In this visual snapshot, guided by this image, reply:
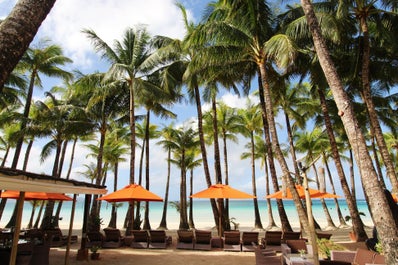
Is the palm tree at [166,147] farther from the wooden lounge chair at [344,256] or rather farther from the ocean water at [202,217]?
the wooden lounge chair at [344,256]

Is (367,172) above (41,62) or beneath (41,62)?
beneath

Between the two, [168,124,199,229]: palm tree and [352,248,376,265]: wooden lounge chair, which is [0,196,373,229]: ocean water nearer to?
[168,124,199,229]: palm tree

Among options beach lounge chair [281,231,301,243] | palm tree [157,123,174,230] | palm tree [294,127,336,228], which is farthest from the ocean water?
beach lounge chair [281,231,301,243]

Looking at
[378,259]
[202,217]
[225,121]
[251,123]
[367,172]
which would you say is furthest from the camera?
[202,217]

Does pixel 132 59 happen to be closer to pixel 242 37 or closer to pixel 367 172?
pixel 242 37

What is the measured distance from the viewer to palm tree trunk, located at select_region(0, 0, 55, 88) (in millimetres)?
2914

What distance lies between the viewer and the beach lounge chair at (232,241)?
9.74 m

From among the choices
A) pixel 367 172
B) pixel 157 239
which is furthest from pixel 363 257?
pixel 157 239

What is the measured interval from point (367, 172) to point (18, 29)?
6.01 metres

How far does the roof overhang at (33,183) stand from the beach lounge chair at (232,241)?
5780mm

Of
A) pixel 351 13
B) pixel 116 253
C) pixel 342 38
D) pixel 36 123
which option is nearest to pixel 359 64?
A: pixel 342 38

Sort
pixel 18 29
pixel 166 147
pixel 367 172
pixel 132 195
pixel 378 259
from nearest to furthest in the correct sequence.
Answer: pixel 18 29 → pixel 367 172 → pixel 378 259 → pixel 132 195 → pixel 166 147

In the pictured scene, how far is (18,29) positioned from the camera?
10.2ft

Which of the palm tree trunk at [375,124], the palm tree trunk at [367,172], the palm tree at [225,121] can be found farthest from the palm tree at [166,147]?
the palm tree trunk at [367,172]
